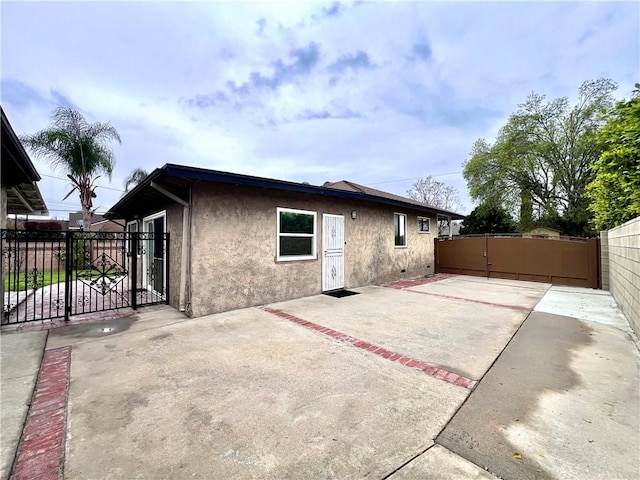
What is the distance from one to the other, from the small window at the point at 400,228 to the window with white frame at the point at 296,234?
4.24 meters

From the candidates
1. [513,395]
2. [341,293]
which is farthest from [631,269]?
[341,293]

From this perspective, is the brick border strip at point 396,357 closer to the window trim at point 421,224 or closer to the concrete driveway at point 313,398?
the concrete driveway at point 313,398

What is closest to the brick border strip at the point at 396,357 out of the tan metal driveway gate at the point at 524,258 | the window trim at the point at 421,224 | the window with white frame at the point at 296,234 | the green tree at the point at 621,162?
the window with white frame at the point at 296,234

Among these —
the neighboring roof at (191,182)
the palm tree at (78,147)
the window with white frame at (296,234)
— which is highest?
the palm tree at (78,147)

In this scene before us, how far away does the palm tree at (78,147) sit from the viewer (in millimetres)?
12805

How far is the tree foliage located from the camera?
2962 centimetres

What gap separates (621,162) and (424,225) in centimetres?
788

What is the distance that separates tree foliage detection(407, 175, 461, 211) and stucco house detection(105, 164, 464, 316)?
73.1 ft

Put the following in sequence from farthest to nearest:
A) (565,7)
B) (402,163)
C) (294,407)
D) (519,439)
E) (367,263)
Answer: (402,163)
(367,263)
(565,7)
(294,407)
(519,439)

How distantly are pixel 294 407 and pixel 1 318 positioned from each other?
5665 mm

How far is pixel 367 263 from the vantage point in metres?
9.25

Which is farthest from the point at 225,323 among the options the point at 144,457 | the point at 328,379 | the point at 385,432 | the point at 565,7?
the point at 565,7

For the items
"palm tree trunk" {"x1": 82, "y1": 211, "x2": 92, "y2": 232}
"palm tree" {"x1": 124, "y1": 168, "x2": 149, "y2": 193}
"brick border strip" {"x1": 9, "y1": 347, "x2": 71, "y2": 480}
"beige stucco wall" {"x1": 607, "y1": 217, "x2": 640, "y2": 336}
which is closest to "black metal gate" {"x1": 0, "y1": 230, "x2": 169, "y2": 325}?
"brick border strip" {"x1": 9, "y1": 347, "x2": 71, "y2": 480}

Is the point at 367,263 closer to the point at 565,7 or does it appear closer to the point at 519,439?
the point at 519,439
